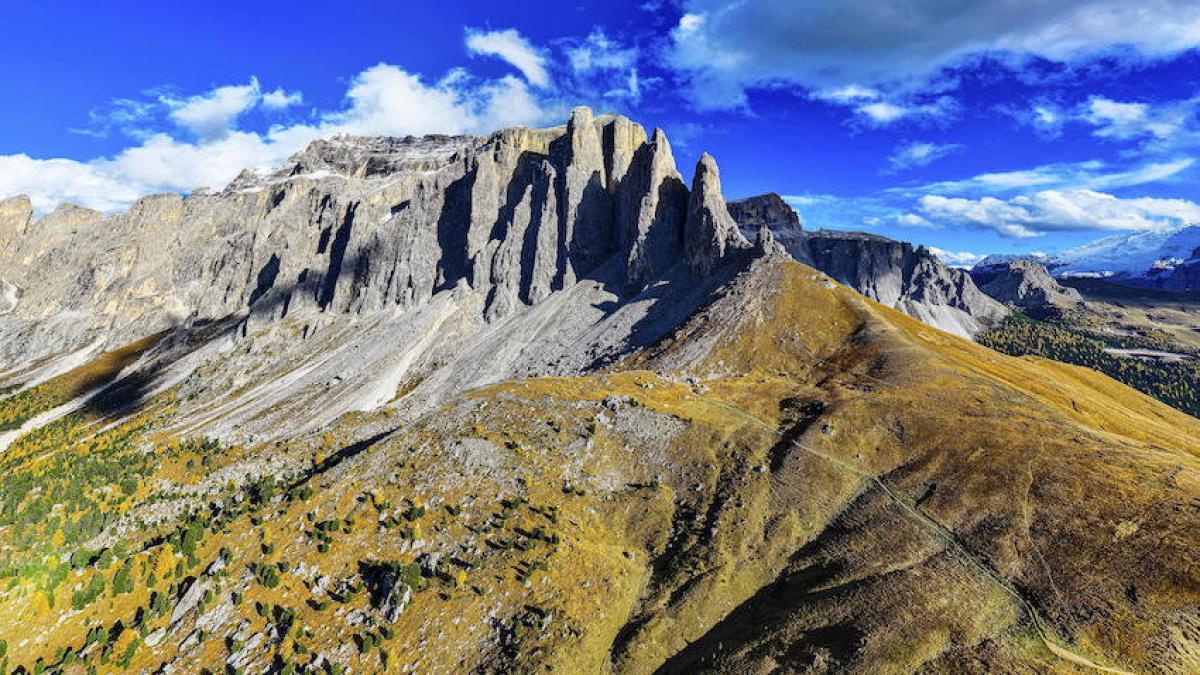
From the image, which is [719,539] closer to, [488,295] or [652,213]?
[652,213]

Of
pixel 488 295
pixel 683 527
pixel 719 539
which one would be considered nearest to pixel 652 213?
pixel 488 295

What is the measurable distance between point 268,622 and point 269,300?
186 metres

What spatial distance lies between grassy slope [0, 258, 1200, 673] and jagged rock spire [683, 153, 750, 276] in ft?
213

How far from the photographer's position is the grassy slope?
35.4 m

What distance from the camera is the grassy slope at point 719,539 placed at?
1394 inches

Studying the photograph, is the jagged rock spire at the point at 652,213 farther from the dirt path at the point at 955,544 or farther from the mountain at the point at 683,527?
the dirt path at the point at 955,544

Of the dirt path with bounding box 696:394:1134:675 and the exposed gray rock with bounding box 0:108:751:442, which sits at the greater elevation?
the exposed gray rock with bounding box 0:108:751:442

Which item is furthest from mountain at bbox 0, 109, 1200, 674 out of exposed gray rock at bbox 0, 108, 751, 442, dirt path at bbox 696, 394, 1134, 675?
exposed gray rock at bbox 0, 108, 751, 442

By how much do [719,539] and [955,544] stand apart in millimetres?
18258

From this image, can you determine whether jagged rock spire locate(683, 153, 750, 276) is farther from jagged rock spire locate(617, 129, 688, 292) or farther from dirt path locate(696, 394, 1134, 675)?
dirt path locate(696, 394, 1134, 675)

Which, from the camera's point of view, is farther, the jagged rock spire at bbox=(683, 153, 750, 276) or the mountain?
the jagged rock spire at bbox=(683, 153, 750, 276)

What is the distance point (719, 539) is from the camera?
49406mm

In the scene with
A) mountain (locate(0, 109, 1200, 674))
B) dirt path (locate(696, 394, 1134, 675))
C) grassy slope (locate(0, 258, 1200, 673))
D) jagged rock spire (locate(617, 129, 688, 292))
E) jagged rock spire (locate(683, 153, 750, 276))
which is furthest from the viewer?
jagged rock spire (locate(617, 129, 688, 292))

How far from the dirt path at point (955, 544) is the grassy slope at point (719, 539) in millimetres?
256
